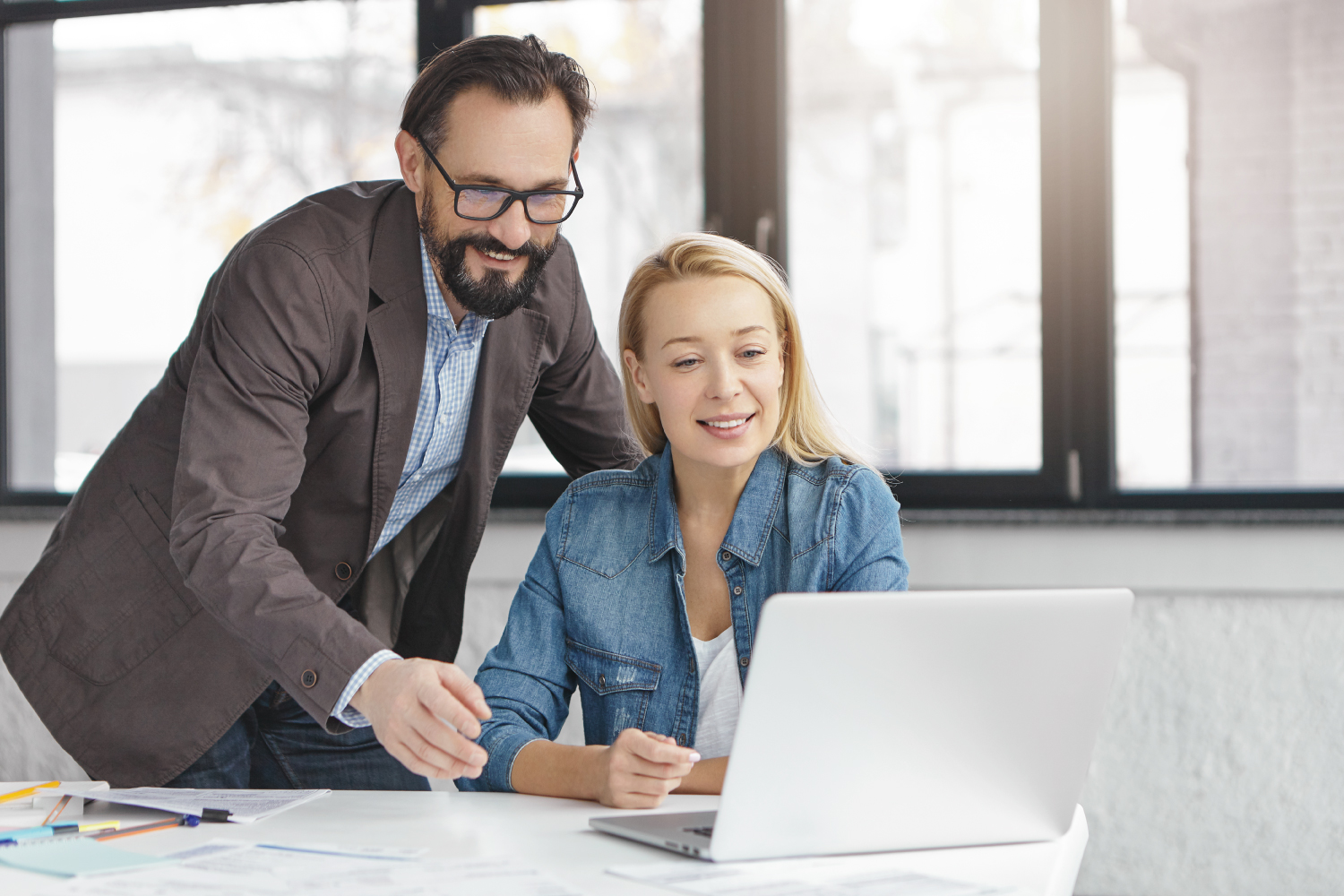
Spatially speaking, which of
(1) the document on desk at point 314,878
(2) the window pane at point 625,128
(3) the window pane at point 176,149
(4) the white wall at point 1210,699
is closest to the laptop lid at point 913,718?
(1) the document on desk at point 314,878

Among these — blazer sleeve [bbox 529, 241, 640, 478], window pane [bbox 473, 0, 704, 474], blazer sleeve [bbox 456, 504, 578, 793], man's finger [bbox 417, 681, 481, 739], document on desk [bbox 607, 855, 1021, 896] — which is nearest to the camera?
document on desk [bbox 607, 855, 1021, 896]

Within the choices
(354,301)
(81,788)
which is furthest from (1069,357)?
(81,788)

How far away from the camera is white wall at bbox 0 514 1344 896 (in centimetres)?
230

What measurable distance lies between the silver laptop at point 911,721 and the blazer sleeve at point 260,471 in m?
0.43

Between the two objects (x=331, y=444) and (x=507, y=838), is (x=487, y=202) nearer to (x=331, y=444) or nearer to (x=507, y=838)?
(x=331, y=444)

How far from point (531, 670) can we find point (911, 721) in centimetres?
61

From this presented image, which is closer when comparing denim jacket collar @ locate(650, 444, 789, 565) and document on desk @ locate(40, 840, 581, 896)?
document on desk @ locate(40, 840, 581, 896)

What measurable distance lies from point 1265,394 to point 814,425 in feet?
4.26

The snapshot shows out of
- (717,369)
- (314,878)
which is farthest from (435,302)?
(314,878)

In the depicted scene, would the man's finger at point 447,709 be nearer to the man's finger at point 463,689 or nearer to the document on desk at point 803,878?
the man's finger at point 463,689

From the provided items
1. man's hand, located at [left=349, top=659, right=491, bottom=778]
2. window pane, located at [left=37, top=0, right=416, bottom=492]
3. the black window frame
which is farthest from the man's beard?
window pane, located at [left=37, top=0, right=416, bottom=492]

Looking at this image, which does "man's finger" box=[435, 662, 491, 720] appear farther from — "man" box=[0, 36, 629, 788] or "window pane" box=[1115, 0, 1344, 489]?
"window pane" box=[1115, 0, 1344, 489]

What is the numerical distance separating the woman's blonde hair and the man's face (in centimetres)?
14

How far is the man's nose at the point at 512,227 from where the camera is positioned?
61.4 inches
